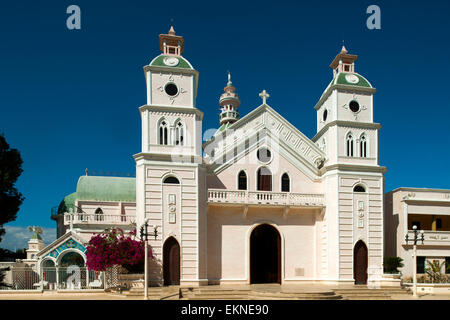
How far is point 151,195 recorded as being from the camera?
24609mm

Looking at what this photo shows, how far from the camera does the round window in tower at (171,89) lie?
2612 cm

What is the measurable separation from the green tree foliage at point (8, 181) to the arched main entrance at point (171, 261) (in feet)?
32.7

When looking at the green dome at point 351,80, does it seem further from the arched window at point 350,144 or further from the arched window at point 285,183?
the arched window at point 285,183

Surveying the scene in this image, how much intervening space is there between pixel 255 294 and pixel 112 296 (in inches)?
300

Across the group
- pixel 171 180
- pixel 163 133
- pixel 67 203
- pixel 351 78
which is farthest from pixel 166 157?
pixel 67 203

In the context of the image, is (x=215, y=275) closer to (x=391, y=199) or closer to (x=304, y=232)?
(x=304, y=232)

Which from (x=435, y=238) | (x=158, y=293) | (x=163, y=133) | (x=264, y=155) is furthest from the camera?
(x=435, y=238)

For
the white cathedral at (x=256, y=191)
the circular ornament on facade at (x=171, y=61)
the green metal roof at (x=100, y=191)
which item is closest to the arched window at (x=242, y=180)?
the white cathedral at (x=256, y=191)

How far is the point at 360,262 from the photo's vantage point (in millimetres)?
27031

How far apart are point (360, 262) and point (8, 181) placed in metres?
23.0

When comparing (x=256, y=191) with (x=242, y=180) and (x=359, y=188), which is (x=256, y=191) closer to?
(x=242, y=180)

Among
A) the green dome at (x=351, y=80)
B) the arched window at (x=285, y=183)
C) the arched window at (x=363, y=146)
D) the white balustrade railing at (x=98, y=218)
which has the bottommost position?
the white balustrade railing at (x=98, y=218)

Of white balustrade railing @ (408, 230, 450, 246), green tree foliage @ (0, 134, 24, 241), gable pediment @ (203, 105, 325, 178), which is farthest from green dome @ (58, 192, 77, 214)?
white balustrade railing @ (408, 230, 450, 246)
